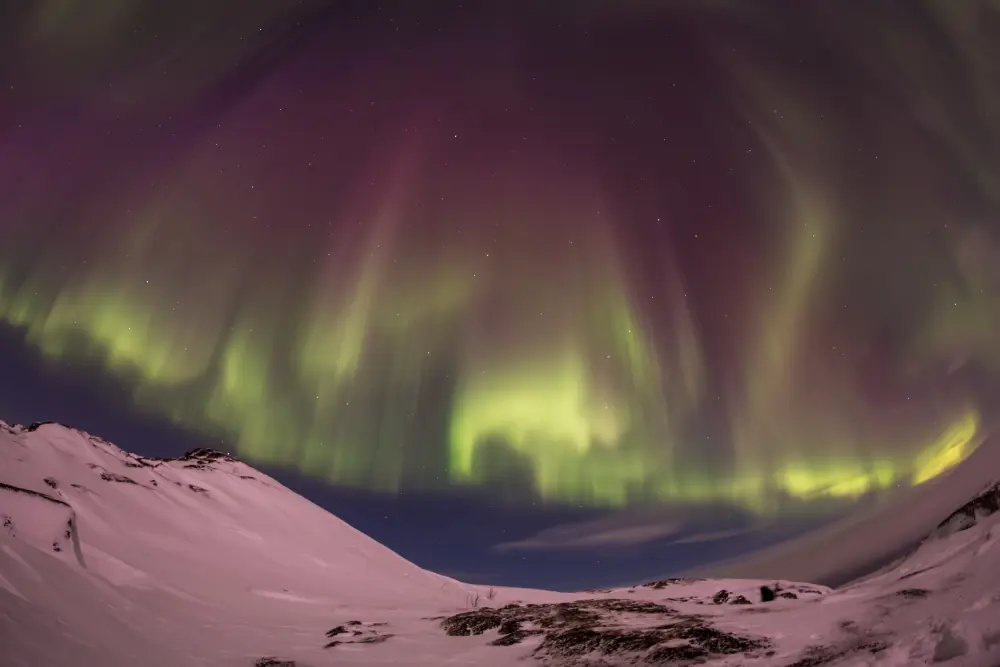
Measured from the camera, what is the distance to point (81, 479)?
60625mm

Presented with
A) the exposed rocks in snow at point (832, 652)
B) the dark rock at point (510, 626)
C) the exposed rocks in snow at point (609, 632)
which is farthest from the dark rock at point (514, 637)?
the exposed rocks in snow at point (832, 652)

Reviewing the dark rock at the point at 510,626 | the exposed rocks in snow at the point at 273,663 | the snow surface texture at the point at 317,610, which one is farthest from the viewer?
the dark rock at the point at 510,626

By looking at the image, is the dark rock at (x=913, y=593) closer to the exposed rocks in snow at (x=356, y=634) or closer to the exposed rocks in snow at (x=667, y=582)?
the exposed rocks in snow at (x=356, y=634)

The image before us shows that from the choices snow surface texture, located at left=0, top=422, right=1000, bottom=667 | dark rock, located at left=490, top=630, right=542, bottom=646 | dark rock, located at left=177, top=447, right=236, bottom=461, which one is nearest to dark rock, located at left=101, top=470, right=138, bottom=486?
snow surface texture, located at left=0, top=422, right=1000, bottom=667

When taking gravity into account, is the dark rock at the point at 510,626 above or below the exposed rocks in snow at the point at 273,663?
above

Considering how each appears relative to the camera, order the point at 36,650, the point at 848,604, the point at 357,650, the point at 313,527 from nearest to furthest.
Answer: the point at 36,650 → the point at 848,604 → the point at 357,650 → the point at 313,527

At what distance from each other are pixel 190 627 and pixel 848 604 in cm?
3094

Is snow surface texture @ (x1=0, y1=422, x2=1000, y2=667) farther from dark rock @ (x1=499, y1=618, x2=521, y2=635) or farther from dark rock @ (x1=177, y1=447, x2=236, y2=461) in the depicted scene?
dark rock @ (x1=177, y1=447, x2=236, y2=461)

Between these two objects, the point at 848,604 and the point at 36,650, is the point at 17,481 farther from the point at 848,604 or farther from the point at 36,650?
the point at 848,604

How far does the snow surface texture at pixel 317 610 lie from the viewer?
56.3ft

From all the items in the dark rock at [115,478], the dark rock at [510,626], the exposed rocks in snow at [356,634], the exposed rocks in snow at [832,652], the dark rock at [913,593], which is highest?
the dark rock at [115,478]

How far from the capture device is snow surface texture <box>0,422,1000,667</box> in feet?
56.3

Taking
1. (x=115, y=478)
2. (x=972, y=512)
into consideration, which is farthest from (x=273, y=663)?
(x=115, y=478)

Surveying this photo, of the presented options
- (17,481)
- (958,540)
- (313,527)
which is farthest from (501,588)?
(958,540)
